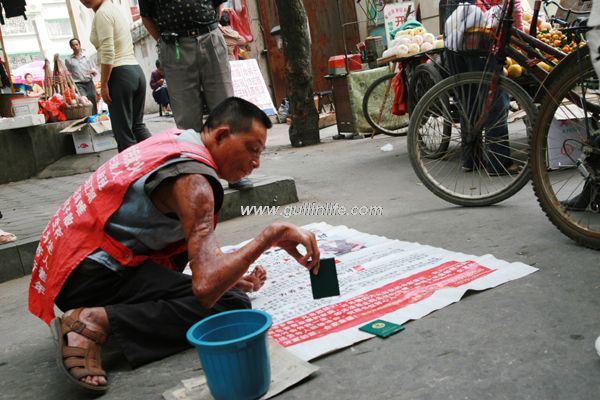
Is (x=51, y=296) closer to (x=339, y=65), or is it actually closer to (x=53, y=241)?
(x=53, y=241)

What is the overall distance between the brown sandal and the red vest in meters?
0.12

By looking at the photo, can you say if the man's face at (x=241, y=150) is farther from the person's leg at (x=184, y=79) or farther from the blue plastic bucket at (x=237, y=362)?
the person's leg at (x=184, y=79)

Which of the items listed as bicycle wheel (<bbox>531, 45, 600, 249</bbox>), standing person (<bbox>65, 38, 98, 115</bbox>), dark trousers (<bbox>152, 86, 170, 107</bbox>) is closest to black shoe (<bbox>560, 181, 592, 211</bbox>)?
bicycle wheel (<bbox>531, 45, 600, 249</bbox>)

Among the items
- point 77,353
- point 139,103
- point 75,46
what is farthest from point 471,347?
point 75,46

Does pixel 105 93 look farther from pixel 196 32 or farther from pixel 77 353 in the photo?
pixel 77 353

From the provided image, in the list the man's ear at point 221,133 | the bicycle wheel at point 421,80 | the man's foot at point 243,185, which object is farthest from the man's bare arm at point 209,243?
the bicycle wheel at point 421,80

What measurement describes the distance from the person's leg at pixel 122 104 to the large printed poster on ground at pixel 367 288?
215 centimetres

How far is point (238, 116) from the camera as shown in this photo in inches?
67.9

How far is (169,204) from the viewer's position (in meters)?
1.65

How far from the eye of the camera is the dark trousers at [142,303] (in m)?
1.73

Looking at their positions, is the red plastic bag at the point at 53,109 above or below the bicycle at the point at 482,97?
above

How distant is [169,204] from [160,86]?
13.3 m

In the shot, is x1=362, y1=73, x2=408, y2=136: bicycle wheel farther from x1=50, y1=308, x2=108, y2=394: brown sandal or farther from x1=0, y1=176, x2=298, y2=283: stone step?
x1=50, y1=308, x2=108, y2=394: brown sandal

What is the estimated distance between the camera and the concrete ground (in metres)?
1.39
